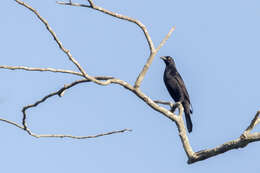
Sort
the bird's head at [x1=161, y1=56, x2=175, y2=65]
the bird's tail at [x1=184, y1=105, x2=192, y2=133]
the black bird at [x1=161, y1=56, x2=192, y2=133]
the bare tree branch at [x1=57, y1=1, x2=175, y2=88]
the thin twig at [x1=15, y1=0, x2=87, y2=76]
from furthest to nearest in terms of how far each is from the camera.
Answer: the bird's head at [x1=161, y1=56, x2=175, y2=65] < the black bird at [x1=161, y1=56, x2=192, y2=133] < the bird's tail at [x1=184, y1=105, x2=192, y2=133] < the bare tree branch at [x1=57, y1=1, x2=175, y2=88] < the thin twig at [x1=15, y1=0, x2=87, y2=76]

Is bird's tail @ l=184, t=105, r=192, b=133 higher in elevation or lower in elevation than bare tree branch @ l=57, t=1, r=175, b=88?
lower

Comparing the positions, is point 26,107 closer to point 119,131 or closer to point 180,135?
point 119,131

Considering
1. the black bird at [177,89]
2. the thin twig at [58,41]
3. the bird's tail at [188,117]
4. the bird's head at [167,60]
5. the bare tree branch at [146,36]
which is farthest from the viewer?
the bird's head at [167,60]

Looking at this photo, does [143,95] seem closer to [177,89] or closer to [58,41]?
[58,41]

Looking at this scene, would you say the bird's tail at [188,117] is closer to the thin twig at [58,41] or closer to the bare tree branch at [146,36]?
the bare tree branch at [146,36]

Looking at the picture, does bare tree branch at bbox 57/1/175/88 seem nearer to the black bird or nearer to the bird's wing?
the black bird

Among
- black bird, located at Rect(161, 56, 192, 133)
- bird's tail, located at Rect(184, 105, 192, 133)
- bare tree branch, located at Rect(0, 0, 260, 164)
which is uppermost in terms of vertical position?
bare tree branch, located at Rect(0, 0, 260, 164)

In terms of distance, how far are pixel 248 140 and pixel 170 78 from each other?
5589mm

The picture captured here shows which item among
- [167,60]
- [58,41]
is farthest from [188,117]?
[58,41]

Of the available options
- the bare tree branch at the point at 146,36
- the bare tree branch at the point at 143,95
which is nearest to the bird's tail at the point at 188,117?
the bare tree branch at the point at 143,95

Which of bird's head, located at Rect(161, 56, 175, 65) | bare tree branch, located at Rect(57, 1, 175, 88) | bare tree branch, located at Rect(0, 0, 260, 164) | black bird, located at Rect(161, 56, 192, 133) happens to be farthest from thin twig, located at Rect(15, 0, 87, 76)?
bird's head, located at Rect(161, 56, 175, 65)

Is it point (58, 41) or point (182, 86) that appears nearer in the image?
point (58, 41)

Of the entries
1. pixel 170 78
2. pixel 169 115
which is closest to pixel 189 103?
pixel 170 78

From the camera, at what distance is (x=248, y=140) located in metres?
4.38
